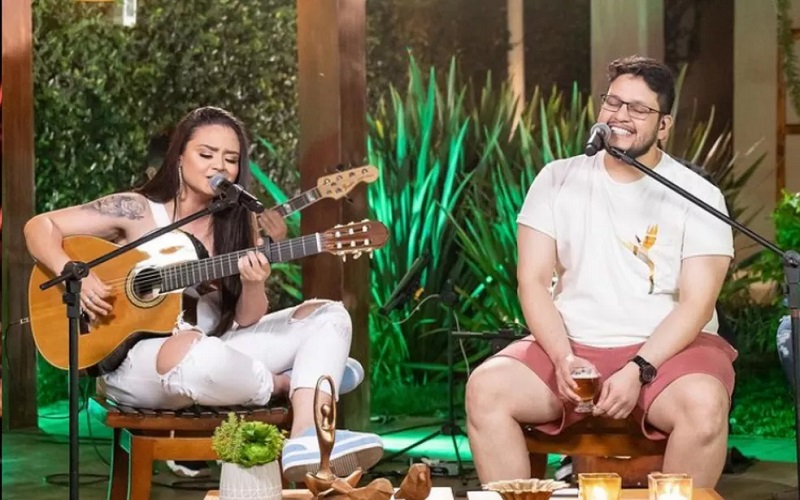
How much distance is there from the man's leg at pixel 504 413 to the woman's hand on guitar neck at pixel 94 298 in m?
1.15

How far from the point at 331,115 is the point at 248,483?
251cm

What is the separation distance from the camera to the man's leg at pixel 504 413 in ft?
12.6

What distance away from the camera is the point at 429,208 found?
5789mm

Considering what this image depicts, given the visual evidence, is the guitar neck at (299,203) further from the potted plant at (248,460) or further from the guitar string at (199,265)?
A: the potted plant at (248,460)

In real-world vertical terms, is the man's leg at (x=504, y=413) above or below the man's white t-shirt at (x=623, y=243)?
below

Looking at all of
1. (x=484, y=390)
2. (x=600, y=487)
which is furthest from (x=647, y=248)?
(x=600, y=487)

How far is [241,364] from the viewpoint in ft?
13.2

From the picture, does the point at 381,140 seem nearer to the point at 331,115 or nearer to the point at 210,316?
the point at 331,115

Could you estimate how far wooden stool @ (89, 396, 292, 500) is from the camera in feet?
13.2

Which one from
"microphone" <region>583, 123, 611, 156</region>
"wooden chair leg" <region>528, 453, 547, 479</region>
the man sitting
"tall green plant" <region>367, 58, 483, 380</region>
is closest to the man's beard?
the man sitting

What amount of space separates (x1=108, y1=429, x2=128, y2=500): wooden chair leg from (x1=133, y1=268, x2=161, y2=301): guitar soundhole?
427 mm

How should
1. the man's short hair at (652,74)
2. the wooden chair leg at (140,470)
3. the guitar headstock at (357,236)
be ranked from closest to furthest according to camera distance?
the wooden chair leg at (140,470) < the man's short hair at (652,74) < the guitar headstock at (357,236)

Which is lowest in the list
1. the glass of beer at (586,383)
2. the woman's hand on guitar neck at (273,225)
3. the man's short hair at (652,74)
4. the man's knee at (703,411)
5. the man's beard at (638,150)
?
the man's knee at (703,411)

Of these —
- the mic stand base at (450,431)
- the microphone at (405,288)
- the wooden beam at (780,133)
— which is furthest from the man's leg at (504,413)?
the wooden beam at (780,133)
